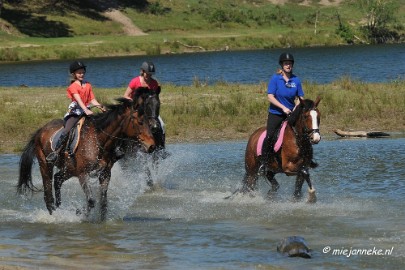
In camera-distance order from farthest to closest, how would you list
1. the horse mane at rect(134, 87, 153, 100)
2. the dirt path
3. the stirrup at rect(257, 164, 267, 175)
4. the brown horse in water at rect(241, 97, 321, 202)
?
1. the dirt path
2. the stirrup at rect(257, 164, 267, 175)
3. the brown horse in water at rect(241, 97, 321, 202)
4. the horse mane at rect(134, 87, 153, 100)

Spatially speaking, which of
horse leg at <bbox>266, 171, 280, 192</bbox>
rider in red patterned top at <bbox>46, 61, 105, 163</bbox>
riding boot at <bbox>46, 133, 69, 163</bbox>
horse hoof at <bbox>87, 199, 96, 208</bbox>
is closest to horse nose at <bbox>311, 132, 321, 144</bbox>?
horse leg at <bbox>266, 171, 280, 192</bbox>

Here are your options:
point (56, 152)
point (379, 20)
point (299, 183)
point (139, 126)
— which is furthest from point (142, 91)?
point (379, 20)

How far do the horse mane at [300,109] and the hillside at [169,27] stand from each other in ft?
183

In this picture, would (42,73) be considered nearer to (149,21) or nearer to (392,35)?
(149,21)

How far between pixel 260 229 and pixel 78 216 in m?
3.02

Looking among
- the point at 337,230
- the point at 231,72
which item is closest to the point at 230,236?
the point at 337,230

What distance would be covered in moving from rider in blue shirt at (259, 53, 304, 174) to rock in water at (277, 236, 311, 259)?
3.67 m

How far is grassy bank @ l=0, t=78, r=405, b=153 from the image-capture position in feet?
84.6

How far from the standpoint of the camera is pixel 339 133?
24.6 m

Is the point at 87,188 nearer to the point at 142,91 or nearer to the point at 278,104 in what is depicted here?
the point at 142,91

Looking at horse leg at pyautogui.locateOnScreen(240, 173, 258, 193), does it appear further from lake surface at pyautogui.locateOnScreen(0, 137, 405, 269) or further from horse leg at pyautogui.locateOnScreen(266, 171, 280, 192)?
horse leg at pyautogui.locateOnScreen(266, 171, 280, 192)

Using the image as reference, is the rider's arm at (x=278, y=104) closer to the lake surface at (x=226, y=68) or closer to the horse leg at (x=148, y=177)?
the horse leg at (x=148, y=177)

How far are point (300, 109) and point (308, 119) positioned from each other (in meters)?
0.34

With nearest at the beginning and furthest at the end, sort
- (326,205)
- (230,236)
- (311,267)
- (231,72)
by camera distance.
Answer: (311,267), (230,236), (326,205), (231,72)
